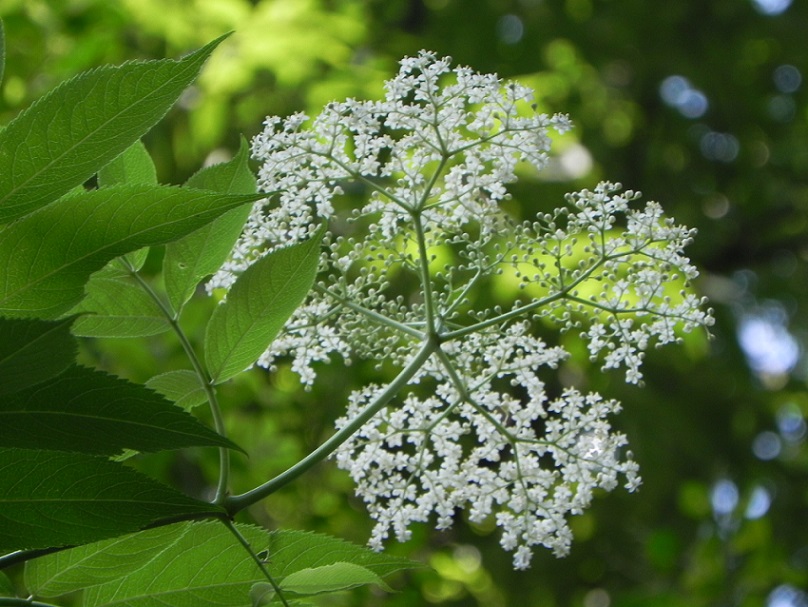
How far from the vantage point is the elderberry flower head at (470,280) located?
1036 mm

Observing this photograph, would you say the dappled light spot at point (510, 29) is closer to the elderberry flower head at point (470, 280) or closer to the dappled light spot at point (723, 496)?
the dappled light spot at point (723, 496)

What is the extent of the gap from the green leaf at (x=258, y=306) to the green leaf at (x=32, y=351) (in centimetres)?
27

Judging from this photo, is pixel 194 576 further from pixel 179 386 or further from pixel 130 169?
pixel 130 169

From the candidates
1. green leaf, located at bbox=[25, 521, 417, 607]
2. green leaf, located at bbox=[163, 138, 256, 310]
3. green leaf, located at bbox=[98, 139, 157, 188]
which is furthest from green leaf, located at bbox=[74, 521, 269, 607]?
green leaf, located at bbox=[98, 139, 157, 188]

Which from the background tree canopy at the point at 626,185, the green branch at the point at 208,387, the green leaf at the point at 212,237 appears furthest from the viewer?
the background tree canopy at the point at 626,185

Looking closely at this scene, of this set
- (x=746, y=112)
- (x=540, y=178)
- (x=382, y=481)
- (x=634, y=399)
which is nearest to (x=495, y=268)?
(x=382, y=481)

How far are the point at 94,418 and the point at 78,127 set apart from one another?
217 mm

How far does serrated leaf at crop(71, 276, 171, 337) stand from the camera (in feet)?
3.22

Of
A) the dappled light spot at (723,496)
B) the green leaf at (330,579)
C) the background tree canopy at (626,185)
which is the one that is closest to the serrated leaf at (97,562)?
the green leaf at (330,579)

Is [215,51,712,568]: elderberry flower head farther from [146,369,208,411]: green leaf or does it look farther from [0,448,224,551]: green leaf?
[0,448,224,551]: green leaf

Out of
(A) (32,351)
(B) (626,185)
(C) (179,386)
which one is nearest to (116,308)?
(C) (179,386)

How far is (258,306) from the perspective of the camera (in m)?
0.89

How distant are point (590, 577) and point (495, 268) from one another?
5.18 m

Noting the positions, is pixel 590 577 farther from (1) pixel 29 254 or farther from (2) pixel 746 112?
(1) pixel 29 254
